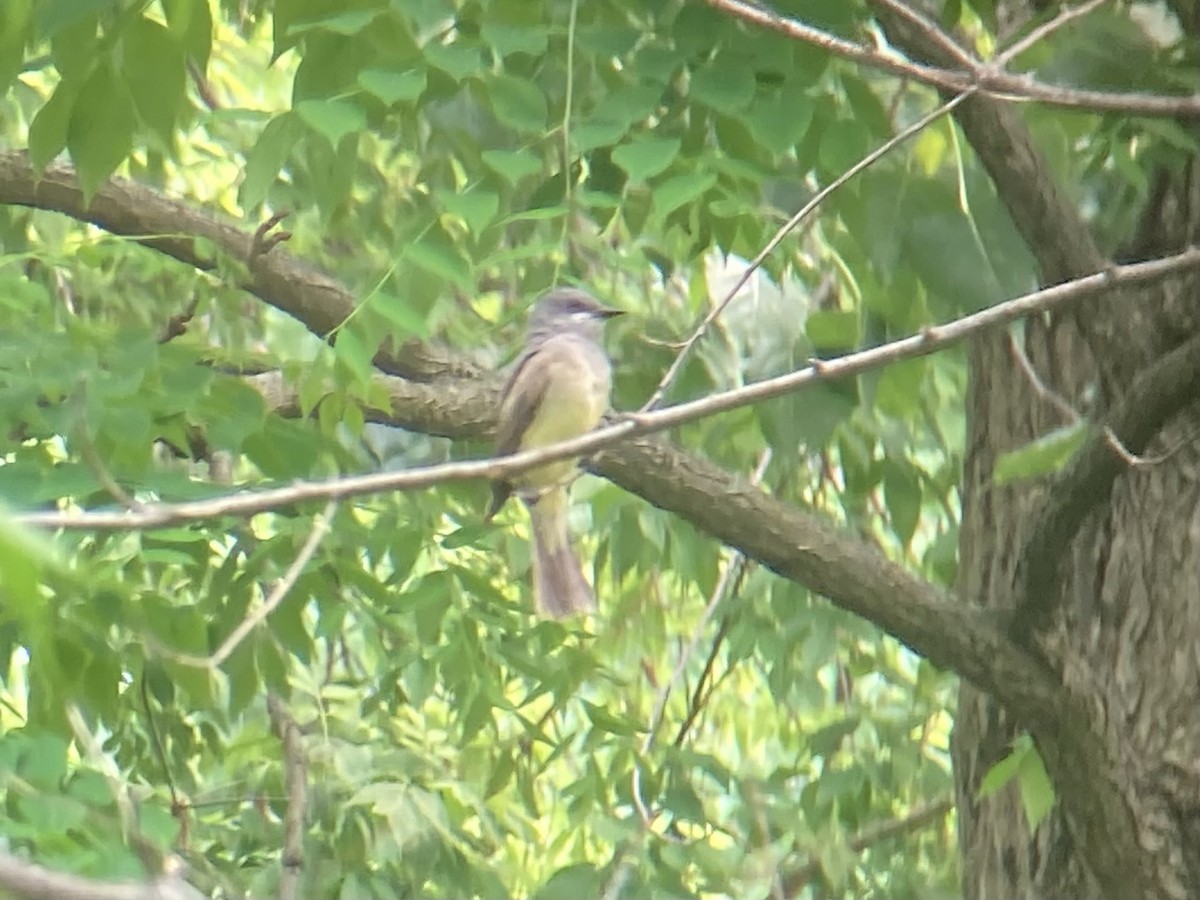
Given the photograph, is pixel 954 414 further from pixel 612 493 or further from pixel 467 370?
pixel 467 370

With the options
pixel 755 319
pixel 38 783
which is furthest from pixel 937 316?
pixel 38 783

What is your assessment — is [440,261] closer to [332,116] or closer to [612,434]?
[332,116]

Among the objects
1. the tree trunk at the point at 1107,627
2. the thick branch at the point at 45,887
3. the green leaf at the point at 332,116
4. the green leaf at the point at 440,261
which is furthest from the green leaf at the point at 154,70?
the thick branch at the point at 45,887

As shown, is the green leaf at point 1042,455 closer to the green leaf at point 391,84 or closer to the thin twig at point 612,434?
the thin twig at point 612,434

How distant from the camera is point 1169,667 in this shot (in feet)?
7.79

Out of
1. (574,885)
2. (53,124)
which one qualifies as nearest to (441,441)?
(574,885)

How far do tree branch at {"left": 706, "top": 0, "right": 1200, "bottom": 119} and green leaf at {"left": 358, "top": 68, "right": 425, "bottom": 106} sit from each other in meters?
0.48

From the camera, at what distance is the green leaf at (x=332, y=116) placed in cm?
197

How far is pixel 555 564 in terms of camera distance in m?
3.23

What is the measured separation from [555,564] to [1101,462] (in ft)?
4.43

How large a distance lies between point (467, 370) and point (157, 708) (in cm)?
97

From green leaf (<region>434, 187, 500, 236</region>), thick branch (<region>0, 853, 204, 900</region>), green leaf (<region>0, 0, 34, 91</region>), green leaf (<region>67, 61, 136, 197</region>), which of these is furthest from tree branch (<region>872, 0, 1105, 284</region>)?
thick branch (<region>0, 853, 204, 900</region>)

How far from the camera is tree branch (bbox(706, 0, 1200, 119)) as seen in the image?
1.57 m

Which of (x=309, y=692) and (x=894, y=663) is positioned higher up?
(x=894, y=663)
